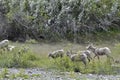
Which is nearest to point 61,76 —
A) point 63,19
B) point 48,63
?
point 48,63

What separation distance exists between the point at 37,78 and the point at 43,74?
111cm

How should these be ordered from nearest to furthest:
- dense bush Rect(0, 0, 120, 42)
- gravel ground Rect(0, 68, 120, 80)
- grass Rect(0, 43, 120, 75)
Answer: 1. gravel ground Rect(0, 68, 120, 80)
2. grass Rect(0, 43, 120, 75)
3. dense bush Rect(0, 0, 120, 42)

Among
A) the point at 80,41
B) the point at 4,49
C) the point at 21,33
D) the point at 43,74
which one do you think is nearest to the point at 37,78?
the point at 43,74

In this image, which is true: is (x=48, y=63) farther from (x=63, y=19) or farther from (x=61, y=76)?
(x=63, y=19)

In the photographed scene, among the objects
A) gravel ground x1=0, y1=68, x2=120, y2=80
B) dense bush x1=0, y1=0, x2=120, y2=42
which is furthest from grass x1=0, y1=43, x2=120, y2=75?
dense bush x1=0, y1=0, x2=120, y2=42

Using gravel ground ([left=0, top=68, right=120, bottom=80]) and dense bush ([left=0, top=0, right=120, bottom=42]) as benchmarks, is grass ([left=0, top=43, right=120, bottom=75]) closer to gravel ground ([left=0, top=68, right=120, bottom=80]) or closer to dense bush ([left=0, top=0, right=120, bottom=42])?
gravel ground ([left=0, top=68, right=120, bottom=80])

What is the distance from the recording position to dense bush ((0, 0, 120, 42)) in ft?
73.2

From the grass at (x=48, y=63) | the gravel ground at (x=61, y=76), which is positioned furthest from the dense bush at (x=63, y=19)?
the gravel ground at (x=61, y=76)

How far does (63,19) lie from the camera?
74.0 ft

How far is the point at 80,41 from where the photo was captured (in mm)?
22094

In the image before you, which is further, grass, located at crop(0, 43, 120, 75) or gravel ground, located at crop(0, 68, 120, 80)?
grass, located at crop(0, 43, 120, 75)

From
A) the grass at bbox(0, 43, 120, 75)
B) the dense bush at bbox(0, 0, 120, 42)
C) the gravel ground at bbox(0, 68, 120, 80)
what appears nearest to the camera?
the gravel ground at bbox(0, 68, 120, 80)

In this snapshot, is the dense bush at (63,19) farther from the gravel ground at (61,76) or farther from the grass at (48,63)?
the gravel ground at (61,76)

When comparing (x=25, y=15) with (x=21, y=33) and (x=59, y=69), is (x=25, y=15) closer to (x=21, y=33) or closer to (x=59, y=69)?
(x=21, y=33)
